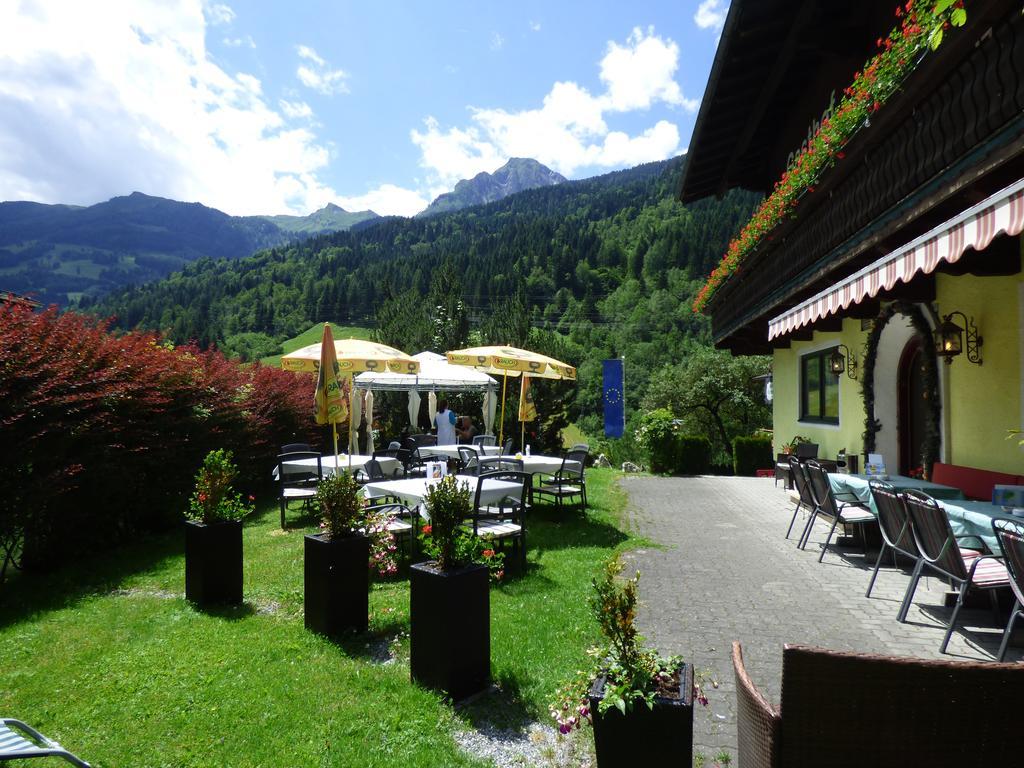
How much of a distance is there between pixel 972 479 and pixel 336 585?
6.42 metres

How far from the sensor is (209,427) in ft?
31.1

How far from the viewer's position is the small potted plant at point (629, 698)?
2346mm

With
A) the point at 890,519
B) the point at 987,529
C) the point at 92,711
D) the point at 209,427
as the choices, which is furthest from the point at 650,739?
the point at 209,427

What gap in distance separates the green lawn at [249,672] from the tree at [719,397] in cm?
2644

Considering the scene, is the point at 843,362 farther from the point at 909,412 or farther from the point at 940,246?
the point at 940,246

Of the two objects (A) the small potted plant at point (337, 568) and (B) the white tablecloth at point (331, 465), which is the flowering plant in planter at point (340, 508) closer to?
(A) the small potted plant at point (337, 568)

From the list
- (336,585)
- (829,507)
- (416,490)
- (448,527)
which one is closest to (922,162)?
(829,507)

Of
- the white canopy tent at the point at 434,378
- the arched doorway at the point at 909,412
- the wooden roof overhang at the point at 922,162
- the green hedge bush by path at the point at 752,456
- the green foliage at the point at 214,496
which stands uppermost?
the wooden roof overhang at the point at 922,162

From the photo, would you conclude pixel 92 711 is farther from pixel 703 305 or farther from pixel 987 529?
pixel 703 305

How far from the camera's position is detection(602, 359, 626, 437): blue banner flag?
77.3 ft

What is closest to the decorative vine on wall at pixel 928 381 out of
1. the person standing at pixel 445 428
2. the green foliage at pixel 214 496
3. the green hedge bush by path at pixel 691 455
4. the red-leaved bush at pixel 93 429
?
the green foliage at pixel 214 496

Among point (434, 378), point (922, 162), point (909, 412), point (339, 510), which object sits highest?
point (922, 162)

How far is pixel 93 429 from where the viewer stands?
6801 mm

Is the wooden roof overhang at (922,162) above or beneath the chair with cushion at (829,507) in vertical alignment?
above
